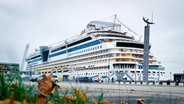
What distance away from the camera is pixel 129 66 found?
38281 mm

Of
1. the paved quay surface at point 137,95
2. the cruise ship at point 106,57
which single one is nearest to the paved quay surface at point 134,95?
the paved quay surface at point 137,95

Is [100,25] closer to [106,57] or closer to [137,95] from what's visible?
[106,57]

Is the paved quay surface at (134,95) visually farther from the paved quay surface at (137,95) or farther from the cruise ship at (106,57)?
the cruise ship at (106,57)

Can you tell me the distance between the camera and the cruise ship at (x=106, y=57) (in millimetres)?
38094

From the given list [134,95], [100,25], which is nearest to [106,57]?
[100,25]

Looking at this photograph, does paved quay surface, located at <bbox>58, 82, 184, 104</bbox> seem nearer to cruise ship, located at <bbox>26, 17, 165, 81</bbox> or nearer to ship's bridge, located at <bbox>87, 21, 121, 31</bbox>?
cruise ship, located at <bbox>26, 17, 165, 81</bbox>

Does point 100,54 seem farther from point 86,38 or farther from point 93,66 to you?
point 86,38

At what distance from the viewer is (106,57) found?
129 ft

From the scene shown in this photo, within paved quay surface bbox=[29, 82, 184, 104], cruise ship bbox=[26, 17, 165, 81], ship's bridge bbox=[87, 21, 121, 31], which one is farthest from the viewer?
ship's bridge bbox=[87, 21, 121, 31]

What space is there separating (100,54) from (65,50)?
11.5m

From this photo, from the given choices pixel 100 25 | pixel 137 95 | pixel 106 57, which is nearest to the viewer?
pixel 137 95

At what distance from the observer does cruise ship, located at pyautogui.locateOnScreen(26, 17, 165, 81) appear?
38094mm

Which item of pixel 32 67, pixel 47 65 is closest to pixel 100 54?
pixel 47 65

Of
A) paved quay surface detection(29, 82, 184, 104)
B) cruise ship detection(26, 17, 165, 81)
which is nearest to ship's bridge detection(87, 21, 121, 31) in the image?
cruise ship detection(26, 17, 165, 81)
